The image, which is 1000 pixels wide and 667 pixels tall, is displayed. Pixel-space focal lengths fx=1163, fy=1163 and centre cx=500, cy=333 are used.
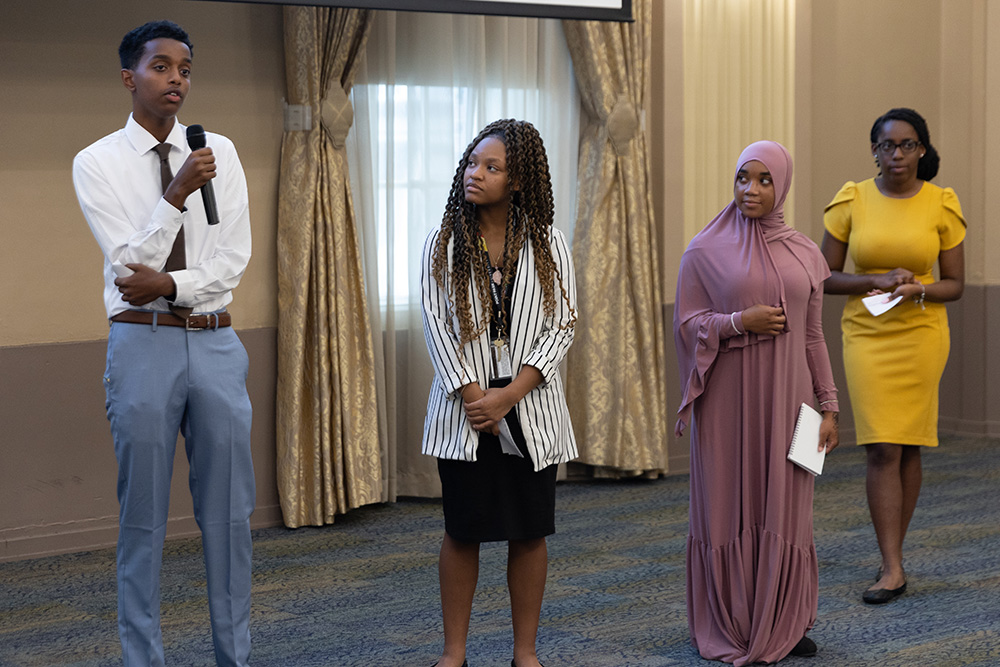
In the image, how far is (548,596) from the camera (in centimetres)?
419

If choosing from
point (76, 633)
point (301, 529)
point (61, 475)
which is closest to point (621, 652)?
point (76, 633)

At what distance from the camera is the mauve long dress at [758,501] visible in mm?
3359

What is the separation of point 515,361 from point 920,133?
1950 mm

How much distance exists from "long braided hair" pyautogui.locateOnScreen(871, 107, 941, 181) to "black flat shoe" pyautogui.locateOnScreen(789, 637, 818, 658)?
5.72 feet

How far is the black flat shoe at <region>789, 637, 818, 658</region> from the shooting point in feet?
11.3

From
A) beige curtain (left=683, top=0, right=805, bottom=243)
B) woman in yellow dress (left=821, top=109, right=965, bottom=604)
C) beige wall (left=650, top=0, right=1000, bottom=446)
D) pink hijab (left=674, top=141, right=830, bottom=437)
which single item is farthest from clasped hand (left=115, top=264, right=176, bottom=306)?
beige wall (left=650, top=0, right=1000, bottom=446)

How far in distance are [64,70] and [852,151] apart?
4.93 m

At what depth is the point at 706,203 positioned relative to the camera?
6.65 metres

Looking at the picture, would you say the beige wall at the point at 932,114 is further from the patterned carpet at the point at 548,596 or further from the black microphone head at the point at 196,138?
the black microphone head at the point at 196,138

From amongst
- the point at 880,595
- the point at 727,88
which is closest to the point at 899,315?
the point at 880,595

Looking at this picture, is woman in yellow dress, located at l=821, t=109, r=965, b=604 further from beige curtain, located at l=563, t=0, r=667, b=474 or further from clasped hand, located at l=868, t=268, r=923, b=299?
beige curtain, located at l=563, t=0, r=667, b=474

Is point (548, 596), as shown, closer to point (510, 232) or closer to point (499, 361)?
point (499, 361)

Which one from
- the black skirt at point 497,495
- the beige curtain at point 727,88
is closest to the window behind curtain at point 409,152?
the beige curtain at point 727,88

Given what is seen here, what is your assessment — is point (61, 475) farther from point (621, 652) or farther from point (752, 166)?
point (752, 166)
